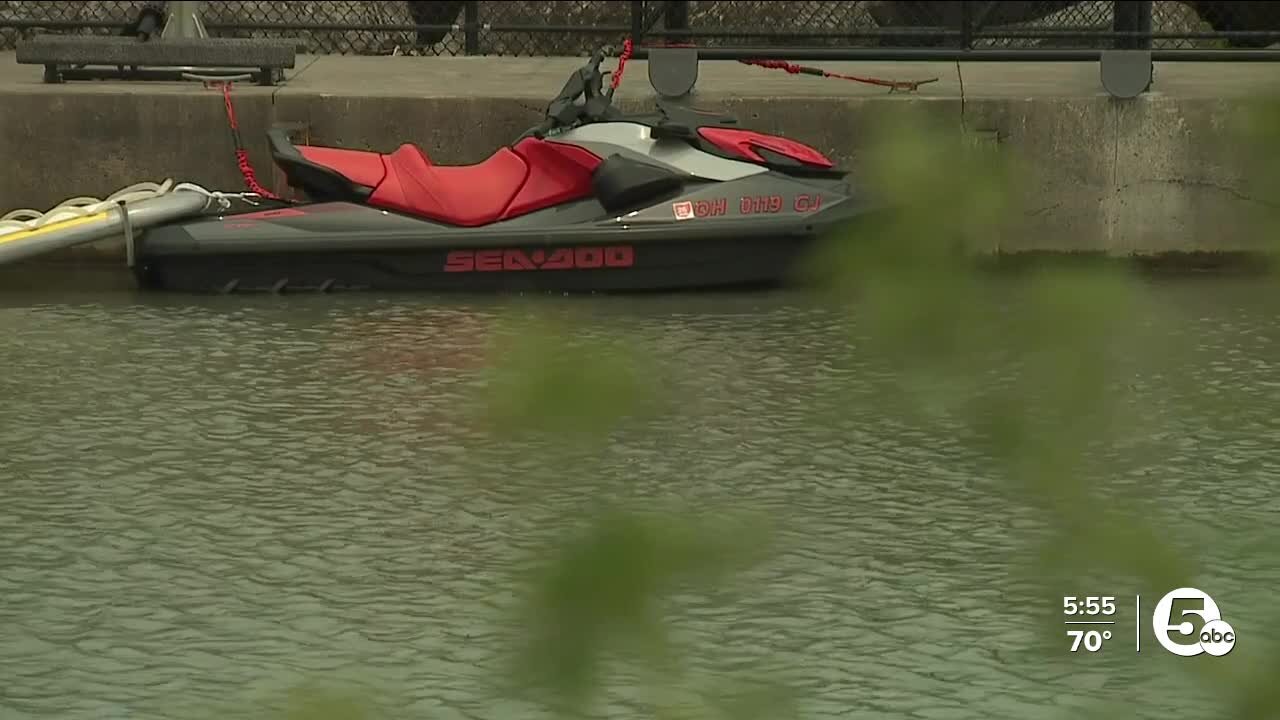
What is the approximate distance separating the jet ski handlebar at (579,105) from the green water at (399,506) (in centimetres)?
76

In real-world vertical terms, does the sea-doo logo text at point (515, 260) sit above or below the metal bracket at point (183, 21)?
below

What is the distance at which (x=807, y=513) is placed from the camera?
193 inches

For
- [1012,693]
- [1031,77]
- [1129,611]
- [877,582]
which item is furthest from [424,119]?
[1129,611]

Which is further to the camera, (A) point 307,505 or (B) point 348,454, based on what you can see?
(B) point 348,454

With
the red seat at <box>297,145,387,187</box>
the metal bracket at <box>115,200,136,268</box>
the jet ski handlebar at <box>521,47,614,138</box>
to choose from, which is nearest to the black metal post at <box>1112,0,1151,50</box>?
the jet ski handlebar at <box>521,47,614,138</box>

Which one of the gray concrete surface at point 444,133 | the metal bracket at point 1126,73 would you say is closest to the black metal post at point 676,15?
the gray concrete surface at point 444,133

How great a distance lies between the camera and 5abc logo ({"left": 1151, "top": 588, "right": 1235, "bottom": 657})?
1.14 metres

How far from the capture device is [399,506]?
16.4 feet

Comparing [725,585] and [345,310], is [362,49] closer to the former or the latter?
[345,310]

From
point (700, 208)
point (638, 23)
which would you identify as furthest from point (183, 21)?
point (700, 208)

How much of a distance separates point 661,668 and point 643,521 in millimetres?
102

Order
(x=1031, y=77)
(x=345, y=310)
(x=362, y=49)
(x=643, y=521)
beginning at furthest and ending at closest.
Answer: (x=362, y=49) < (x=1031, y=77) < (x=345, y=310) < (x=643, y=521)

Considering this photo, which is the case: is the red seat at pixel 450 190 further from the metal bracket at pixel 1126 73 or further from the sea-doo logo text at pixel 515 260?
the metal bracket at pixel 1126 73

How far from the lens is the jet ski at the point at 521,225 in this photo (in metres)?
7.52
